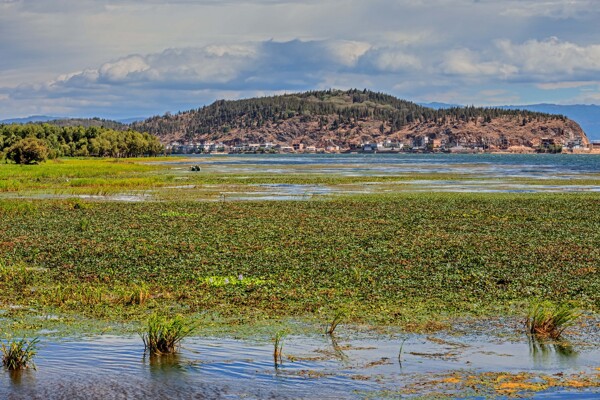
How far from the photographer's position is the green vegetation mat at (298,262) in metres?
19.4

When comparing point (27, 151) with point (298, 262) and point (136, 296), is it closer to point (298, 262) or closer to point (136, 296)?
point (298, 262)

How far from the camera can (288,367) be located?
564 inches

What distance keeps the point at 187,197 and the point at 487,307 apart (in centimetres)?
3761

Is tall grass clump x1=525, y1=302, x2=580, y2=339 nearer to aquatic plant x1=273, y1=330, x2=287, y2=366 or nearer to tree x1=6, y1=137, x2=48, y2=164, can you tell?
aquatic plant x1=273, y1=330, x2=287, y2=366

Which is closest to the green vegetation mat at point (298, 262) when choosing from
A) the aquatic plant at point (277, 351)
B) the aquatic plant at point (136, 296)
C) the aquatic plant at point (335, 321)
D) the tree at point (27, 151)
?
the aquatic plant at point (136, 296)

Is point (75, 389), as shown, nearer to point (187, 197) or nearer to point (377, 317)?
point (377, 317)

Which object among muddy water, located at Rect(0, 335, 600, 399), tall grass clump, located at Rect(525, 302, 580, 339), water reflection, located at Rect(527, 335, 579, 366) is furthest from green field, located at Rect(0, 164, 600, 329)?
water reflection, located at Rect(527, 335, 579, 366)

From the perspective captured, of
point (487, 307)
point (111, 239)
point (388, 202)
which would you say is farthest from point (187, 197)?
point (487, 307)

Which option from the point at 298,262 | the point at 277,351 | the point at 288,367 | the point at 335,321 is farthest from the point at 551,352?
the point at 298,262

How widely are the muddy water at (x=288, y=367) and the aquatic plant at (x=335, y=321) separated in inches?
17.2

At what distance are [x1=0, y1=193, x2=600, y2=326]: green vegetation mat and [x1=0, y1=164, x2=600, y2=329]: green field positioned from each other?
6 centimetres

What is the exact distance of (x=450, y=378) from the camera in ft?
44.8

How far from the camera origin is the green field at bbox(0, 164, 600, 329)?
19312 millimetres

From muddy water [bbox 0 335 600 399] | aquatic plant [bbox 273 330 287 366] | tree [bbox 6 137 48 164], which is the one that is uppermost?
tree [bbox 6 137 48 164]
